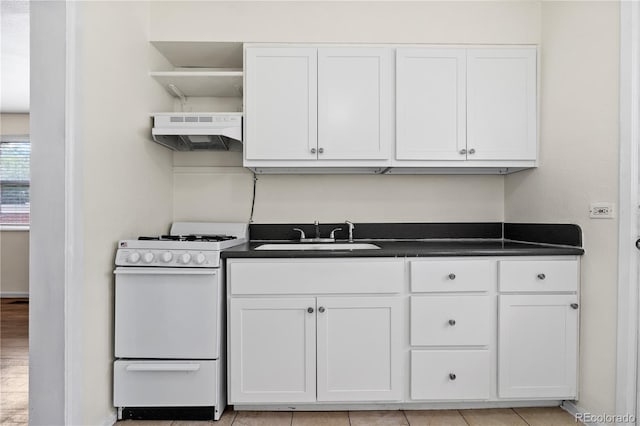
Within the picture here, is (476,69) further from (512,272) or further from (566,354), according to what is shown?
(566,354)

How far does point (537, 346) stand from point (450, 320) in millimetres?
481

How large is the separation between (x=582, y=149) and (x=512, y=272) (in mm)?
735

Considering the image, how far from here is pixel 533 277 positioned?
220cm

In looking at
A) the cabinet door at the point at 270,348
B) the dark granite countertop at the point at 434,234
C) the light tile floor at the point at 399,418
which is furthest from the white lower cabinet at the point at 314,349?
the dark granite countertop at the point at 434,234

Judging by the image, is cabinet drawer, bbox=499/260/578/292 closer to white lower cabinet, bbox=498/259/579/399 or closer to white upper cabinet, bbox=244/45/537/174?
white lower cabinet, bbox=498/259/579/399

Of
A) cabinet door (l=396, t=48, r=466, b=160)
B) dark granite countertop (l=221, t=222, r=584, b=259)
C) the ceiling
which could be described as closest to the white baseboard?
the ceiling

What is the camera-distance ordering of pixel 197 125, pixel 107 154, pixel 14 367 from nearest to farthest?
pixel 107 154 → pixel 197 125 → pixel 14 367

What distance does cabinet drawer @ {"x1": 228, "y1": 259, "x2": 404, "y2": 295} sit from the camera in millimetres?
2162

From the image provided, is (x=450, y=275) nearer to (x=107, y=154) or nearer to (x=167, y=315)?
(x=167, y=315)

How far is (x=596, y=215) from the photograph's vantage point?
2.08m

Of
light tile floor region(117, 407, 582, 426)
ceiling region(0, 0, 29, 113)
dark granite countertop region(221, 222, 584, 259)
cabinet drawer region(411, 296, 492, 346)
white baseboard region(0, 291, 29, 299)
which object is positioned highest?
ceiling region(0, 0, 29, 113)

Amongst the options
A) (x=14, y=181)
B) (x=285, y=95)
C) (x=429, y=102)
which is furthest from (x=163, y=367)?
(x=14, y=181)

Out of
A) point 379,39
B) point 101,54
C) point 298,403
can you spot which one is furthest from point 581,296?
point 101,54

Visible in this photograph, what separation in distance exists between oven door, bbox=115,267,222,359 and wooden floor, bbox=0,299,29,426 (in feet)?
2.20
